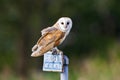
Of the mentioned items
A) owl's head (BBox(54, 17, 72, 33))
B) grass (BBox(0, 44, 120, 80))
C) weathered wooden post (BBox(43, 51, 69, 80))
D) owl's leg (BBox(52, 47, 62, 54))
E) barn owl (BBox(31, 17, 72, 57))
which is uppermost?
grass (BBox(0, 44, 120, 80))

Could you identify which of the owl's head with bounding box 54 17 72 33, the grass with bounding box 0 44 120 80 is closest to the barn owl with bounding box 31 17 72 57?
the owl's head with bounding box 54 17 72 33

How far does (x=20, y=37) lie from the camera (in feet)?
62.0

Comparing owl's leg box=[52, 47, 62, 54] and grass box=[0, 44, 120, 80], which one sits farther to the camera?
grass box=[0, 44, 120, 80]

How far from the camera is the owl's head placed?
5633 mm

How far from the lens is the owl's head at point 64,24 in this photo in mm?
5633

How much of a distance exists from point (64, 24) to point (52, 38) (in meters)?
0.19

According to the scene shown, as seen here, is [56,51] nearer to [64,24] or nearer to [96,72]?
[64,24]

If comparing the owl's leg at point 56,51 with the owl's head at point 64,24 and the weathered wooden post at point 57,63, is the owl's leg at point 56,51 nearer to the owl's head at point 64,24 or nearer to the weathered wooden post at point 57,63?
the weathered wooden post at point 57,63

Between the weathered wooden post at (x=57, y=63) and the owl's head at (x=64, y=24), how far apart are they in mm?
209

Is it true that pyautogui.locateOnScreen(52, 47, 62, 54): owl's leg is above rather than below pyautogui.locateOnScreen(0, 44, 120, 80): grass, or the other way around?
below

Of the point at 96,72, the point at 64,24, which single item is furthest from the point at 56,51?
the point at 96,72

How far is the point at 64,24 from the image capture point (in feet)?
18.6

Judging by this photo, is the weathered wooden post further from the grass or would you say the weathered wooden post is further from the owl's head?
the grass

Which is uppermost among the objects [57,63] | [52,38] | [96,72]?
[96,72]
